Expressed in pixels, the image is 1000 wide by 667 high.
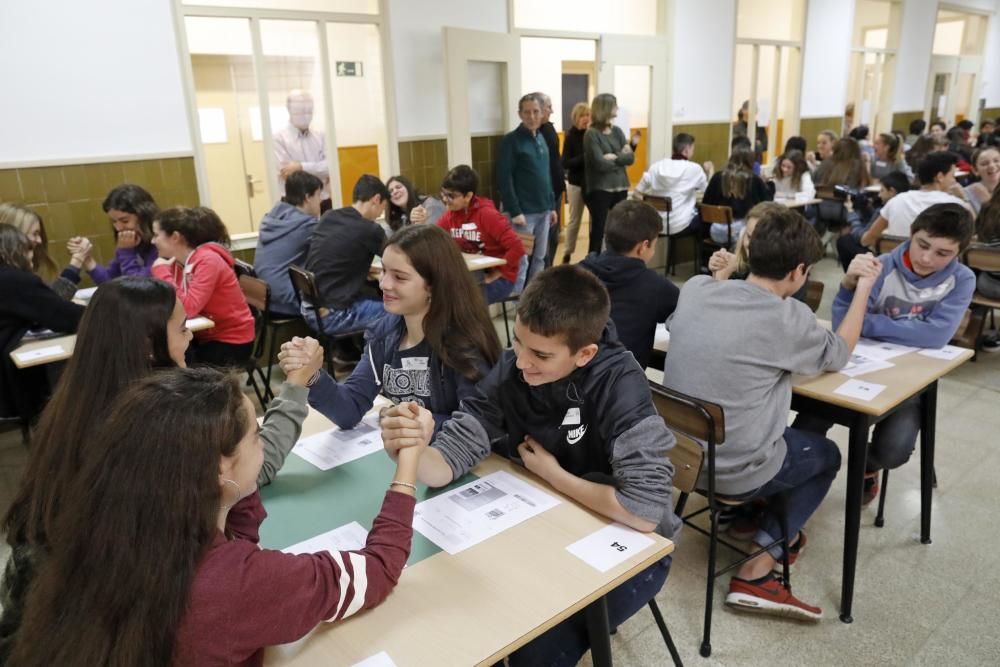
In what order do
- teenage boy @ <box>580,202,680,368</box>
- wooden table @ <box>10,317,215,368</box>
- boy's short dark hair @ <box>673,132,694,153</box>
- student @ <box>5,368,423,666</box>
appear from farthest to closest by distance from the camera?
boy's short dark hair @ <box>673,132,694,153</box> → wooden table @ <box>10,317,215,368</box> → teenage boy @ <box>580,202,680,368</box> → student @ <box>5,368,423,666</box>

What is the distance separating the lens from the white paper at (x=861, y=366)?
7.47 ft

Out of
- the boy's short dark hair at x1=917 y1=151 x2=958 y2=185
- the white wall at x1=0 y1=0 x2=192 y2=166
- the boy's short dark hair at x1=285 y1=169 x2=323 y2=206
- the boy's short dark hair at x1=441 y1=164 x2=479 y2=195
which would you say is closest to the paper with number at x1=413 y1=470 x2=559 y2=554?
the boy's short dark hair at x1=441 y1=164 x2=479 y2=195

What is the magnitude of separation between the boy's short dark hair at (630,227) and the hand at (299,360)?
150cm

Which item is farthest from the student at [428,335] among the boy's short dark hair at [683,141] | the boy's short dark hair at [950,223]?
the boy's short dark hair at [683,141]

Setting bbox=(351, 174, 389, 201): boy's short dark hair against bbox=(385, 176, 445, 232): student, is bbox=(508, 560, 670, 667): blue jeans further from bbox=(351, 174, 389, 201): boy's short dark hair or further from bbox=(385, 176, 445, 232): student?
bbox=(385, 176, 445, 232): student

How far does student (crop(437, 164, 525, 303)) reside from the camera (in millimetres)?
4418

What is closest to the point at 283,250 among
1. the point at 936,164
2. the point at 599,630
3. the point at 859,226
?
the point at 599,630

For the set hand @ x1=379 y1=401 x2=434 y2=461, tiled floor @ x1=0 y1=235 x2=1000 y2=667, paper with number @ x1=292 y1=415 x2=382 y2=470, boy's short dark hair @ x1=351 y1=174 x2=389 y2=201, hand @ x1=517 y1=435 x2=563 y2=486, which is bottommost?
tiled floor @ x1=0 y1=235 x2=1000 y2=667

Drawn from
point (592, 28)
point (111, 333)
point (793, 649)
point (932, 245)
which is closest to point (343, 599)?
point (111, 333)

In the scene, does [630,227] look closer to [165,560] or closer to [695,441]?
[695,441]

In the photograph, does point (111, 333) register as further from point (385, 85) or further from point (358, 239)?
point (385, 85)

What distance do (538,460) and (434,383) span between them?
0.52 metres

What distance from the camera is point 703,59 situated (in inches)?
307

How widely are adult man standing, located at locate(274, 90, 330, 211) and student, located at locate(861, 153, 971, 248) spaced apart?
398cm
